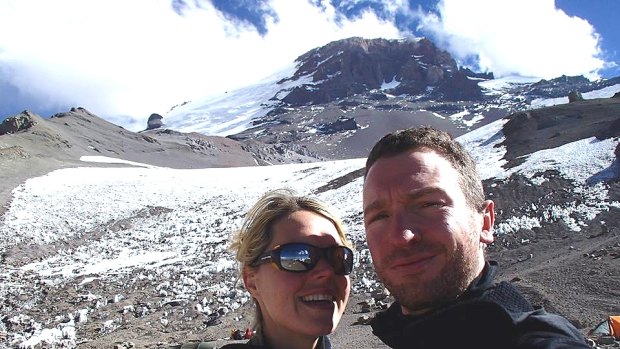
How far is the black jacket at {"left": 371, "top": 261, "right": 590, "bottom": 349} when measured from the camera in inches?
71.9

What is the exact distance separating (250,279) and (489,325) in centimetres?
164

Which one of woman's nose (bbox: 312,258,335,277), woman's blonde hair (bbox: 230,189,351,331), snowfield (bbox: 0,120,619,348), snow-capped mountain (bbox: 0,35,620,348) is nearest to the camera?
woman's nose (bbox: 312,258,335,277)

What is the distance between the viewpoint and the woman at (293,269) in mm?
2779

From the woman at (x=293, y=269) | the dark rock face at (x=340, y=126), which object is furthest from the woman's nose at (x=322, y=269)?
the dark rock face at (x=340, y=126)

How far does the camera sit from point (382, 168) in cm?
245

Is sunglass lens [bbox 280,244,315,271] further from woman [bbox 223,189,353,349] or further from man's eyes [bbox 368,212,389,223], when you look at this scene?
man's eyes [bbox 368,212,389,223]

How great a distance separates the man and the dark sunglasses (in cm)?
51

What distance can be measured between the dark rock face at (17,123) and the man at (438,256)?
3695 inches

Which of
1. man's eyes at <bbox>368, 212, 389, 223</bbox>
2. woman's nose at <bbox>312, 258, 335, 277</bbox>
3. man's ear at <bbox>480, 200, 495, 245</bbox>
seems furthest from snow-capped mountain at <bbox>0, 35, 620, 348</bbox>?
man's ear at <bbox>480, 200, 495, 245</bbox>

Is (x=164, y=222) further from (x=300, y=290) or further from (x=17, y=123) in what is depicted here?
(x=17, y=123)

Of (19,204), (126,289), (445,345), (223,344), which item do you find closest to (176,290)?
(126,289)

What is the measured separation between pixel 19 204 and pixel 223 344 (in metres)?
37.8

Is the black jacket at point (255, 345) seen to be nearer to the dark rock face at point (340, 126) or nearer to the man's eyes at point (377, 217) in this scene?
the man's eyes at point (377, 217)

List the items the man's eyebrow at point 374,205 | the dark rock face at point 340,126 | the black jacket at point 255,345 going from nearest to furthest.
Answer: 1. the man's eyebrow at point 374,205
2. the black jacket at point 255,345
3. the dark rock face at point 340,126
